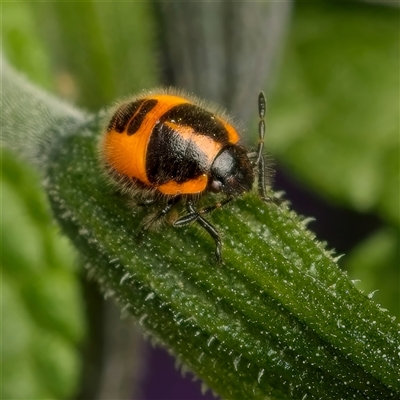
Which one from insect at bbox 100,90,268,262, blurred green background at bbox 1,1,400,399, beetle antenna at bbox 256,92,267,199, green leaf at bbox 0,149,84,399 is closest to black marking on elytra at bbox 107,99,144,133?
insect at bbox 100,90,268,262

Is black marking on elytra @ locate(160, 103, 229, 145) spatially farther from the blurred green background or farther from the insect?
the blurred green background

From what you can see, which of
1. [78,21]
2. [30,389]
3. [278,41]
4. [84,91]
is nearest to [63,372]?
[30,389]

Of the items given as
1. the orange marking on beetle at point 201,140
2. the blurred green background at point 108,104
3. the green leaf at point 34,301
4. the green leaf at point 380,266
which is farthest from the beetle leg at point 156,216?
the green leaf at point 380,266

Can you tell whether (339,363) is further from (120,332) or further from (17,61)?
(17,61)

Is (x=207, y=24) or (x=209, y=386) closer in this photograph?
(x=209, y=386)

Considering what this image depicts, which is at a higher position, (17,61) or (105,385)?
(17,61)

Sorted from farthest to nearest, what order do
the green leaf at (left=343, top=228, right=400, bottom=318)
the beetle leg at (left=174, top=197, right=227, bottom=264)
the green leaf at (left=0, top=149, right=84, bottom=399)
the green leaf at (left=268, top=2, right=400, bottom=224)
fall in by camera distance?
1. the green leaf at (left=268, top=2, right=400, bottom=224)
2. the green leaf at (left=343, top=228, right=400, bottom=318)
3. the green leaf at (left=0, top=149, right=84, bottom=399)
4. the beetle leg at (left=174, top=197, right=227, bottom=264)
